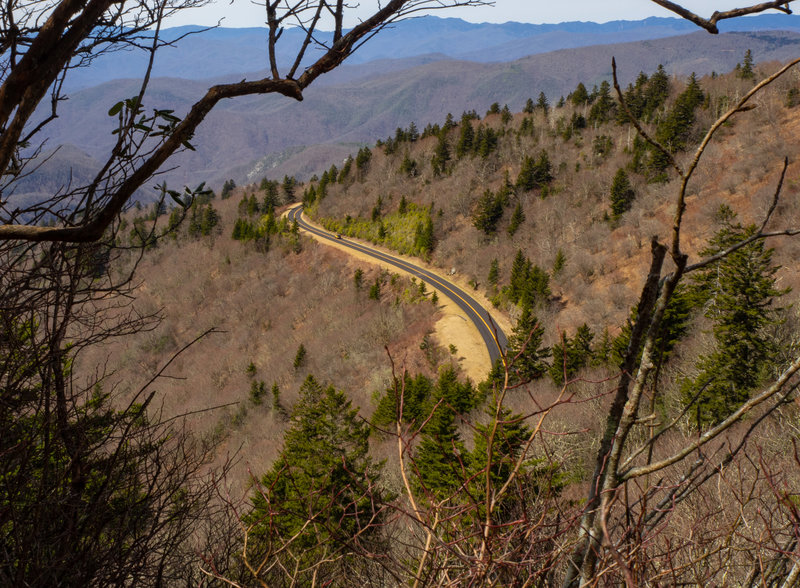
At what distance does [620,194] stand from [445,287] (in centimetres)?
1676

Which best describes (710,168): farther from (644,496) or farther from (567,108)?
(644,496)

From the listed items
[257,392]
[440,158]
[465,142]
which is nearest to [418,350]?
[257,392]

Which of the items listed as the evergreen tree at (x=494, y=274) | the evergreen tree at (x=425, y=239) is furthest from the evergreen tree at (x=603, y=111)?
the evergreen tree at (x=494, y=274)

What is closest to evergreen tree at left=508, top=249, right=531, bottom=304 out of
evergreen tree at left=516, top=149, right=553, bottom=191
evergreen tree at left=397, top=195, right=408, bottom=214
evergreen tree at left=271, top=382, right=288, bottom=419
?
evergreen tree at left=516, top=149, right=553, bottom=191

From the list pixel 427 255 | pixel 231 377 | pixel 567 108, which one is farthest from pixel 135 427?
pixel 567 108

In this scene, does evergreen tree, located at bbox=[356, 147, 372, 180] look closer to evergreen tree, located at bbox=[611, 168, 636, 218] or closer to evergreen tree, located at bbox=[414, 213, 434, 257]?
evergreen tree, located at bbox=[414, 213, 434, 257]

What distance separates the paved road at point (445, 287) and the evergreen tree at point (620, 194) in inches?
589

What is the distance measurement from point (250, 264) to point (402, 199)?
776 inches

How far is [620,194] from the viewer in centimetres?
3853

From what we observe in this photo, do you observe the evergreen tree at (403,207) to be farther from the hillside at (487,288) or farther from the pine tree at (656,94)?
the pine tree at (656,94)

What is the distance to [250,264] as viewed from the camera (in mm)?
54781

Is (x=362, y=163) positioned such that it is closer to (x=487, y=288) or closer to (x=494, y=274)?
(x=494, y=274)

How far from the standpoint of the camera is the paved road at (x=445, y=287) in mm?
29594

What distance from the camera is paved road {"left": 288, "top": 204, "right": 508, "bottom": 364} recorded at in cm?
2959
